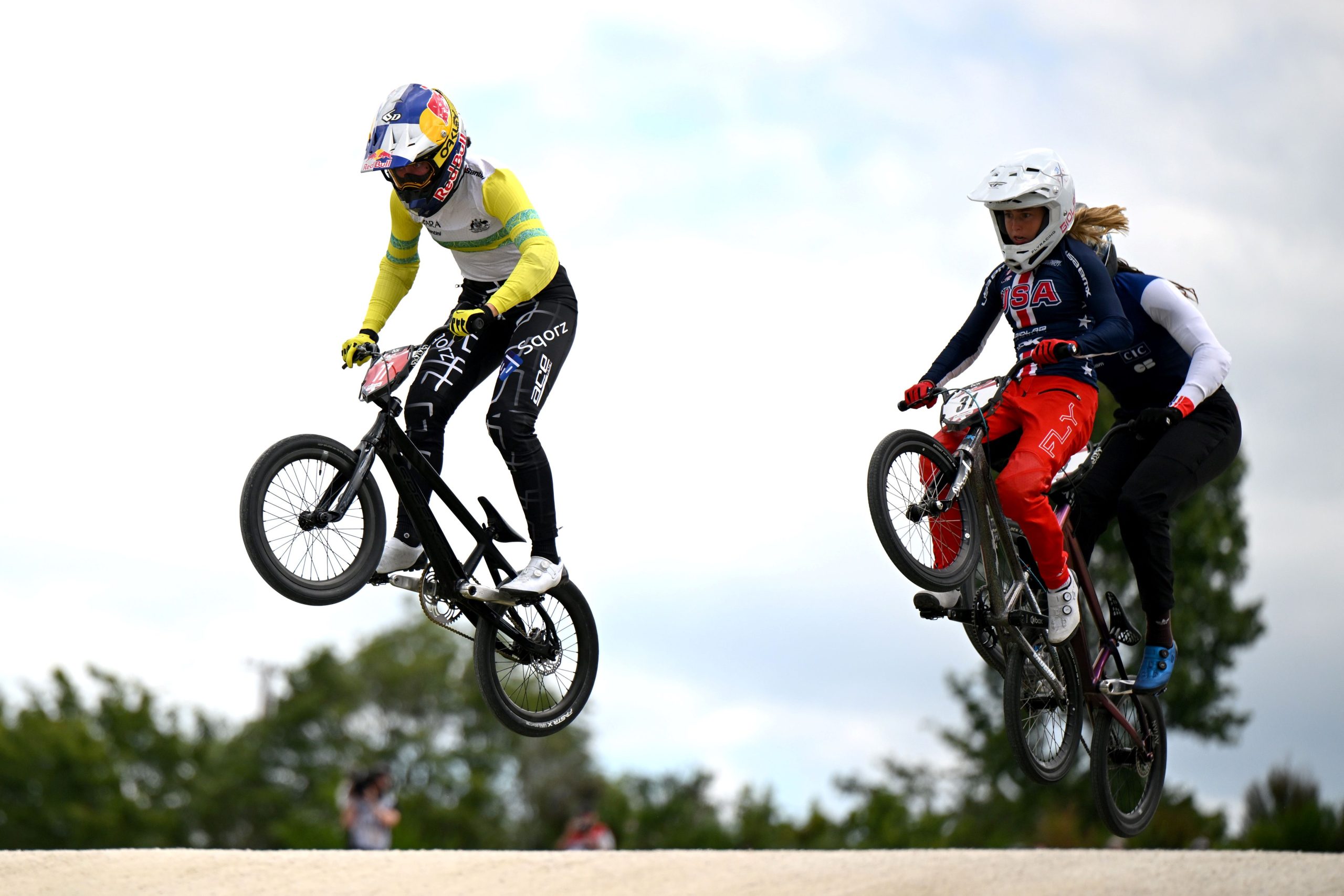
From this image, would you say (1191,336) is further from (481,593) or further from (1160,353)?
(481,593)

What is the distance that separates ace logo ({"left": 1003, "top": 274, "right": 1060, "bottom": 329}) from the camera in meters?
9.47

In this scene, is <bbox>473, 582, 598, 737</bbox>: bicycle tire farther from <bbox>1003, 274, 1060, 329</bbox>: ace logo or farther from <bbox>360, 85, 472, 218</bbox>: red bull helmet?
<bbox>1003, 274, 1060, 329</bbox>: ace logo

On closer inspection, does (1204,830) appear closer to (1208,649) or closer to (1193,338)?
(1208,649)

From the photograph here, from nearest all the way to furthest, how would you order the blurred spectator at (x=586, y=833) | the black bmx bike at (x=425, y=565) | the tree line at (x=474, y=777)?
the black bmx bike at (x=425, y=565), the blurred spectator at (x=586, y=833), the tree line at (x=474, y=777)

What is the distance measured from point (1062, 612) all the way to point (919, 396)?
1.66 m

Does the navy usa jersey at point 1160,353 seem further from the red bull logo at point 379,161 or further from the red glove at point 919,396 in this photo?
the red bull logo at point 379,161

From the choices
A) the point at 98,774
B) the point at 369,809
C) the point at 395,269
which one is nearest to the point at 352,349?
the point at 395,269

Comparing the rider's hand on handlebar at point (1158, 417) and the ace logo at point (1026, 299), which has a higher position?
the ace logo at point (1026, 299)

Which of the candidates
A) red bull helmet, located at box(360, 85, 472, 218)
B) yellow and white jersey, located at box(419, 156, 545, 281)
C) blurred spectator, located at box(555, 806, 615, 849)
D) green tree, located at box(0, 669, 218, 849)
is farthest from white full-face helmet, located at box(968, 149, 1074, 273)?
green tree, located at box(0, 669, 218, 849)

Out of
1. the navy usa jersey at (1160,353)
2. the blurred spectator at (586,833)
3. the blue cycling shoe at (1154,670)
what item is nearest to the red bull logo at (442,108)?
the navy usa jersey at (1160,353)

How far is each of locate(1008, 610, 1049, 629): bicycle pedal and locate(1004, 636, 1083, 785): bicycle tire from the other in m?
0.19

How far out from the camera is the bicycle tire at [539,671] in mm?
9438

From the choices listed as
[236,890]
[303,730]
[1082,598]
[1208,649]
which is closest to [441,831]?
[303,730]

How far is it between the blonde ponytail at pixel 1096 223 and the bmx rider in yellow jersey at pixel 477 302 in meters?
3.37
